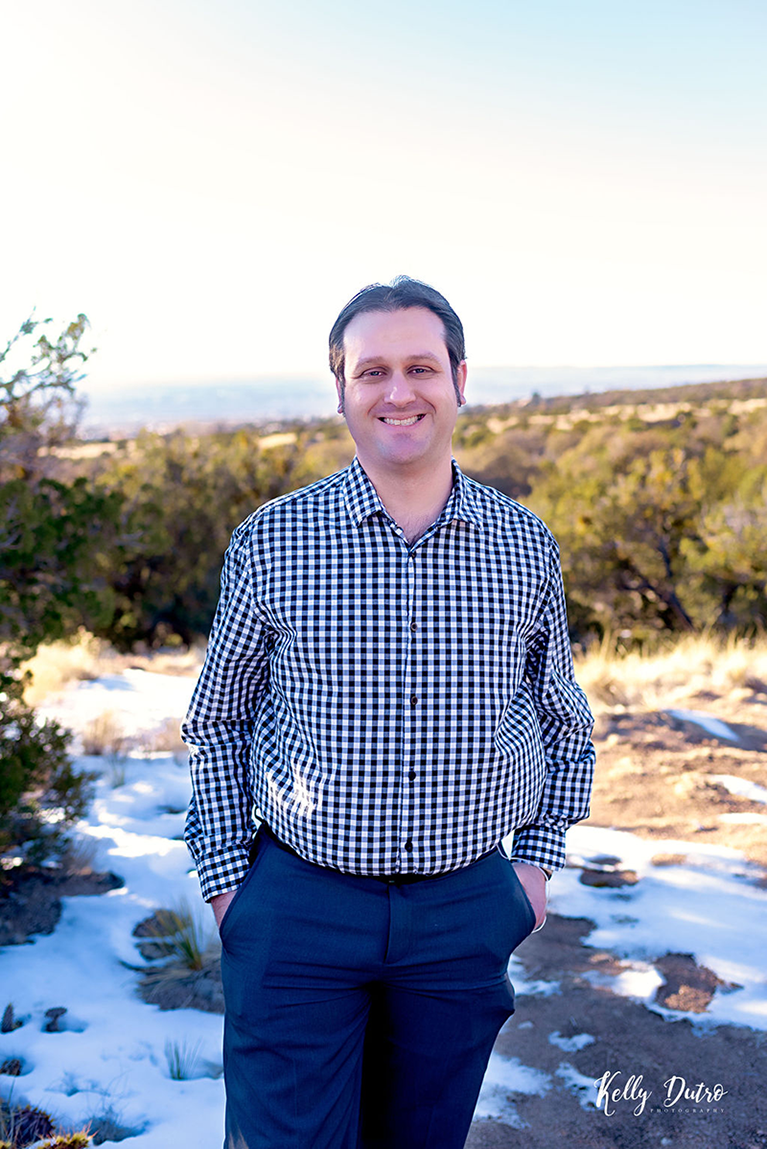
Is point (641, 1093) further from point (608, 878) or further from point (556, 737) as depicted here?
point (608, 878)

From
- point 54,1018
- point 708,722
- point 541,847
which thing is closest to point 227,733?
point 541,847

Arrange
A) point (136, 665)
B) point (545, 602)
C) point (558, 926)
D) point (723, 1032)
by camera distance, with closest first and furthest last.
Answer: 1. point (545, 602)
2. point (723, 1032)
3. point (558, 926)
4. point (136, 665)

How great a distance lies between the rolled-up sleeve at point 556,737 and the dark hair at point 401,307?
0.51m

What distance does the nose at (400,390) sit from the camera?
5.73 feet

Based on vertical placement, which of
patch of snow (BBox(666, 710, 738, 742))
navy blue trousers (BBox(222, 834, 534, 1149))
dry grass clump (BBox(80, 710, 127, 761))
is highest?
navy blue trousers (BBox(222, 834, 534, 1149))

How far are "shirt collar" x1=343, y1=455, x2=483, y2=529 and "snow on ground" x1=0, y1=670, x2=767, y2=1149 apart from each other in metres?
1.89

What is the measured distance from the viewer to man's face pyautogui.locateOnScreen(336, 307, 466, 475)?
1.77 meters

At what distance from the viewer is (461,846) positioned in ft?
5.66

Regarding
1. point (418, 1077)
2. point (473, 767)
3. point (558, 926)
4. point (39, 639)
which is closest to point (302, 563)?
point (473, 767)

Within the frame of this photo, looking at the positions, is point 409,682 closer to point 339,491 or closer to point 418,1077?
point 339,491

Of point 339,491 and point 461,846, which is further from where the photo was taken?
point 339,491

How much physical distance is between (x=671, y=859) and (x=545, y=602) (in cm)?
272

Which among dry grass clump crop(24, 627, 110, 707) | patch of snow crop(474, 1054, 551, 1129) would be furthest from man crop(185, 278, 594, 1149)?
dry grass clump crop(24, 627, 110, 707)

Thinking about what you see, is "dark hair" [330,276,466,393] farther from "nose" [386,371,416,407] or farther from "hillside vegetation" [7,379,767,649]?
"hillside vegetation" [7,379,767,649]
